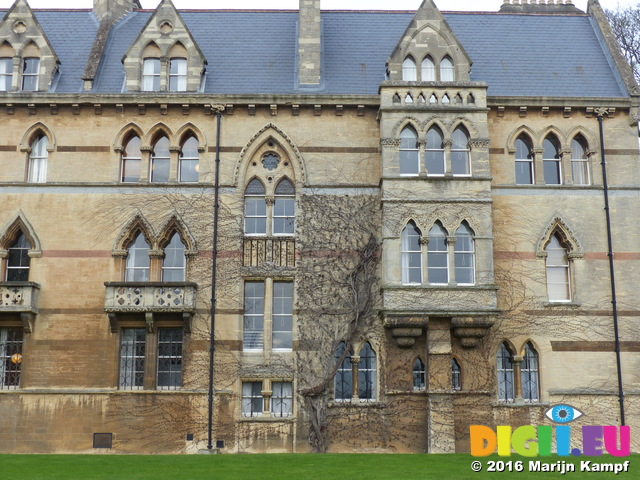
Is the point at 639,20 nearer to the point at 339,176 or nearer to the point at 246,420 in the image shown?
the point at 339,176

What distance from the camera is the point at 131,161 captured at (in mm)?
25578

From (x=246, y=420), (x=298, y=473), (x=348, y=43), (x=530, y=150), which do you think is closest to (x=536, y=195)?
(x=530, y=150)

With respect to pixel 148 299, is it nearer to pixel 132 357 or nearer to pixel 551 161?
pixel 132 357

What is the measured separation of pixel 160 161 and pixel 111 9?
7.38 metres

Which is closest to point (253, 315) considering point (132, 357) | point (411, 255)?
point (132, 357)

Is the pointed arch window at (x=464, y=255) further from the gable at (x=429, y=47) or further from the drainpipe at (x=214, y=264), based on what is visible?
the drainpipe at (x=214, y=264)

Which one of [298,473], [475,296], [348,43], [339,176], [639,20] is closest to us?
[298,473]

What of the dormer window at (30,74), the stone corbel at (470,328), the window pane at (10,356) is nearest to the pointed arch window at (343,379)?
the stone corbel at (470,328)

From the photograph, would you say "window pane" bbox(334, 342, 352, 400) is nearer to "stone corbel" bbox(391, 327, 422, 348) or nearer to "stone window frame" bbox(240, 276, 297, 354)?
"stone window frame" bbox(240, 276, 297, 354)

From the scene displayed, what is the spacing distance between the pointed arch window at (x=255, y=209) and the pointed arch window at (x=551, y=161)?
9109 mm

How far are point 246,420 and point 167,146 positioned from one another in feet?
29.8

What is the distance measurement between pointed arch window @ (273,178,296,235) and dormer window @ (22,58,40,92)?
344 inches

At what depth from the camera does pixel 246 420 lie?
76.9ft

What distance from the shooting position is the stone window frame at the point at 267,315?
2411 centimetres
